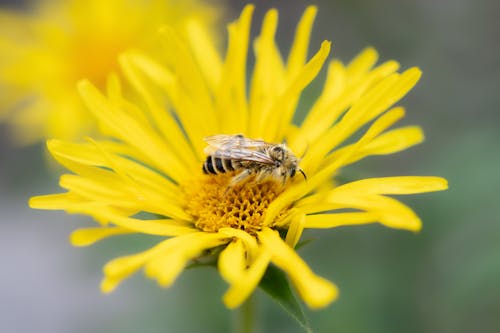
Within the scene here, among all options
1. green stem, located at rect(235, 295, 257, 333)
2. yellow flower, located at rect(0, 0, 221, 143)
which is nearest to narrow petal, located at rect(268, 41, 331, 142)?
green stem, located at rect(235, 295, 257, 333)

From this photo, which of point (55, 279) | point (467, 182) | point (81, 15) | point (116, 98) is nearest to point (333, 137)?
point (116, 98)

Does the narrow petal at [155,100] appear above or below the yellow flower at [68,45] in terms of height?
below

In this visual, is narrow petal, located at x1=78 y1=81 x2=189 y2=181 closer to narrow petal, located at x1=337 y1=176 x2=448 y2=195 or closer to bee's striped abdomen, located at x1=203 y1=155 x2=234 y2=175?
bee's striped abdomen, located at x1=203 y1=155 x2=234 y2=175

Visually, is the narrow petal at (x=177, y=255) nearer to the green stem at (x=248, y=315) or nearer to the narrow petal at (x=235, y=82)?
the green stem at (x=248, y=315)

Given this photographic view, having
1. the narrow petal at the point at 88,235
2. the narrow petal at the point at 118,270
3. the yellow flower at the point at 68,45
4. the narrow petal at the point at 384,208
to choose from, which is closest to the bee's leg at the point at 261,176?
the narrow petal at the point at 384,208

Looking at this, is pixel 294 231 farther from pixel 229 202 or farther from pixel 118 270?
pixel 118 270

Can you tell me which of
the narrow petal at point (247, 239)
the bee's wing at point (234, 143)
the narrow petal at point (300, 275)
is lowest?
the narrow petal at point (300, 275)
